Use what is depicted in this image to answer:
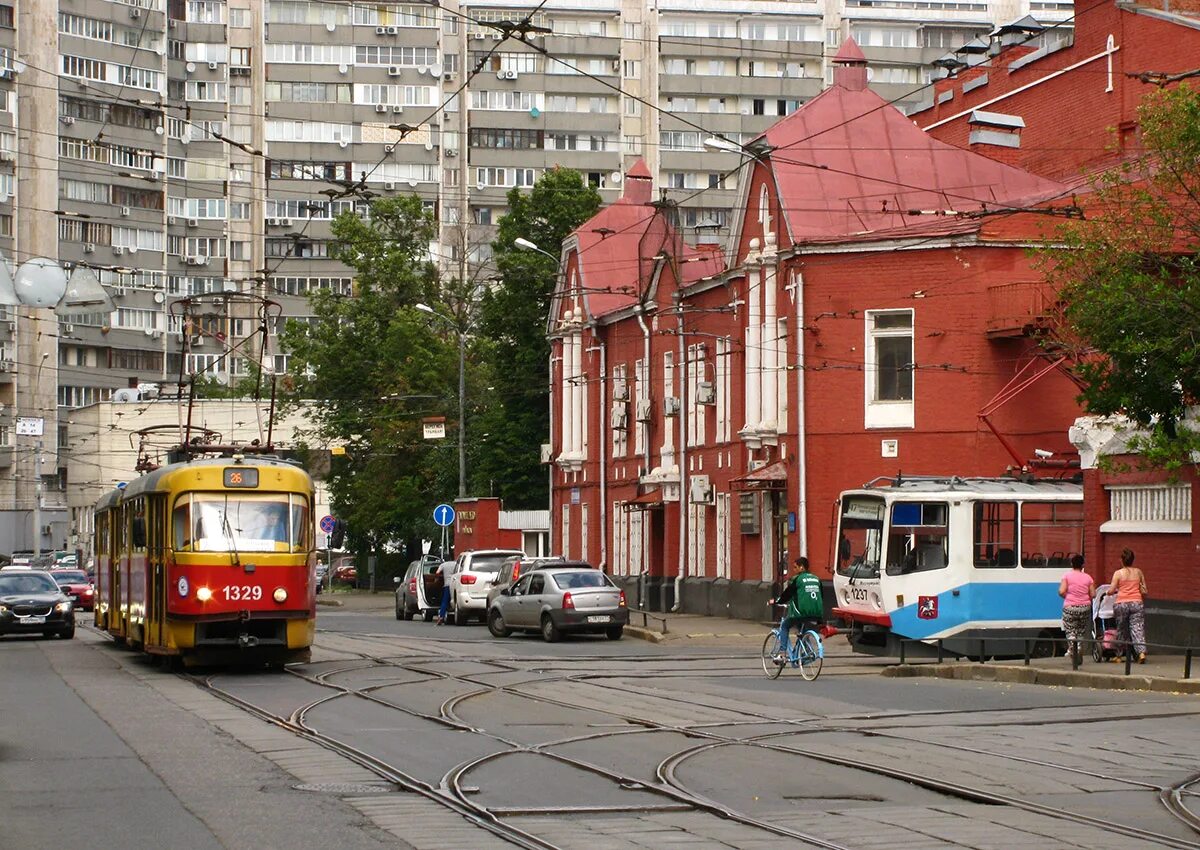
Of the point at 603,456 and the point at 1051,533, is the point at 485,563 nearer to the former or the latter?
the point at 603,456

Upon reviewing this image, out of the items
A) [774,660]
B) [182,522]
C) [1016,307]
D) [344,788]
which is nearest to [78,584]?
[1016,307]

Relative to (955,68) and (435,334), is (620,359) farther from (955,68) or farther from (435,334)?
(435,334)

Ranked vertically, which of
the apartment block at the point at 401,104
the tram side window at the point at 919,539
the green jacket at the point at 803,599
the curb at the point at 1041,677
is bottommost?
the curb at the point at 1041,677

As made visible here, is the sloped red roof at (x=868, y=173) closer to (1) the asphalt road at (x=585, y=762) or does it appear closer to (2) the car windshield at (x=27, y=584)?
(2) the car windshield at (x=27, y=584)

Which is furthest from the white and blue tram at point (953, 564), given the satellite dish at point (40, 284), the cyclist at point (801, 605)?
the satellite dish at point (40, 284)

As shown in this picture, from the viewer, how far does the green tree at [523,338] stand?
223 ft

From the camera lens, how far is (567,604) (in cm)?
3641

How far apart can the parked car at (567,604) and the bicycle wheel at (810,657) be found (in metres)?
11.4

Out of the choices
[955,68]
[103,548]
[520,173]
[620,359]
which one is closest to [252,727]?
[103,548]

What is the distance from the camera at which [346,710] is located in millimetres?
19906

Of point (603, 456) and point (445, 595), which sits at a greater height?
point (603, 456)

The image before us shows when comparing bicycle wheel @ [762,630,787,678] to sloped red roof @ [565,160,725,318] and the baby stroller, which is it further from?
sloped red roof @ [565,160,725,318]

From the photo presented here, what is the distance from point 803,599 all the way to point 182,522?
27.4ft

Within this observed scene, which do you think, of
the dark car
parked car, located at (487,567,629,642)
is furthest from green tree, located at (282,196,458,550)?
parked car, located at (487,567,629,642)
